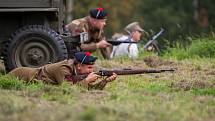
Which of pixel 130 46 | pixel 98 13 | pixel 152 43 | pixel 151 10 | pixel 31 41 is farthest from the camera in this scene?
pixel 151 10

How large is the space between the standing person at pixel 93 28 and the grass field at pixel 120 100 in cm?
222

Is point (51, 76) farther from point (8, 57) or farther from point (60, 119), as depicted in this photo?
point (60, 119)

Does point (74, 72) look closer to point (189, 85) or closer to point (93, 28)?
point (189, 85)

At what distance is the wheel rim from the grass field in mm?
1295

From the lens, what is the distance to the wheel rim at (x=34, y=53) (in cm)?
1520

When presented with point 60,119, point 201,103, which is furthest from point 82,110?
point 201,103

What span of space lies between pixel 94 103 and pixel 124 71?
7.46 feet

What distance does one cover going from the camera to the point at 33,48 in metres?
15.3

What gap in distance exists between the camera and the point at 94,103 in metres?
11.8

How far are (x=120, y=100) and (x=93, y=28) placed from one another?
5841 millimetres

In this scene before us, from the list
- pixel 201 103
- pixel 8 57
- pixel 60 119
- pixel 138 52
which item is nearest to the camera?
pixel 60 119

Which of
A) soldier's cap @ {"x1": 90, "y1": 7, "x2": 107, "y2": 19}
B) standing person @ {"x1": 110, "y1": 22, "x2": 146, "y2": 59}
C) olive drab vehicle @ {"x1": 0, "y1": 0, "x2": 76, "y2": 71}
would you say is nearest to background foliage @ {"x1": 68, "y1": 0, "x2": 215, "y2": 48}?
standing person @ {"x1": 110, "y1": 22, "x2": 146, "y2": 59}

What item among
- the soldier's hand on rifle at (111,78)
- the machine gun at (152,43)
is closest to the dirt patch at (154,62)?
the machine gun at (152,43)

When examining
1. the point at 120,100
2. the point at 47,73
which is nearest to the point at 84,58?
the point at 47,73
